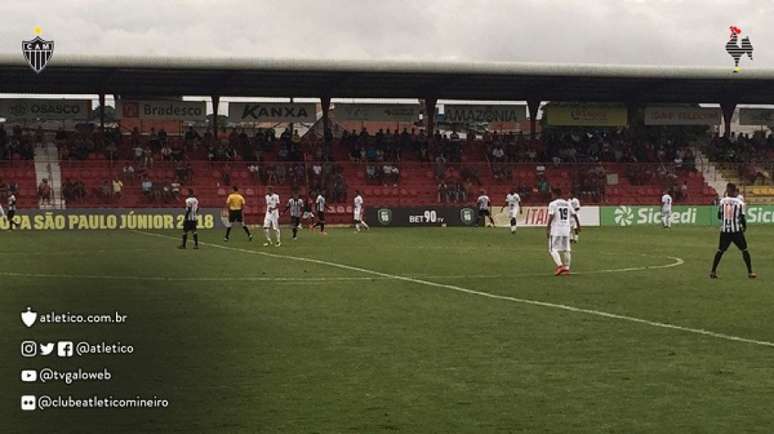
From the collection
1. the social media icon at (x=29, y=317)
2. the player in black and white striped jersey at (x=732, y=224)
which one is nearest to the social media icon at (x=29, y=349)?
the social media icon at (x=29, y=317)

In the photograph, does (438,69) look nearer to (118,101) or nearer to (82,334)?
(118,101)

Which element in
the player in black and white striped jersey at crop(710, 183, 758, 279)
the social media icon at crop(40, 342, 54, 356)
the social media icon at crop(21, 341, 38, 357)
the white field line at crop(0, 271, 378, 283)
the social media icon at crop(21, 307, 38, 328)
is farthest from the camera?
the player in black and white striped jersey at crop(710, 183, 758, 279)

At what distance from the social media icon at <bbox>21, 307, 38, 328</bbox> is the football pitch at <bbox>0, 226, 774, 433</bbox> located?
22 centimetres

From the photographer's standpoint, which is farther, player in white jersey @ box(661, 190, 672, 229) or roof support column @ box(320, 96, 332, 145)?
roof support column @ box(320, 96, 332, 145)

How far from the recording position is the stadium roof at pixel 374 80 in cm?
5922

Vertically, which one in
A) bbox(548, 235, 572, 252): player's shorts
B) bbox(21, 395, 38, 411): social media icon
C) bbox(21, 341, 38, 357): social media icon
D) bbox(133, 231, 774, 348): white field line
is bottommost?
bbox(133, 231, 774, 348): white field line

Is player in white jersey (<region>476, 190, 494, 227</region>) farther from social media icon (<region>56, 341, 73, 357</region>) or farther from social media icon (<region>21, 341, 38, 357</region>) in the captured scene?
social media icon (<region>56, 341, 73, 357</region>)

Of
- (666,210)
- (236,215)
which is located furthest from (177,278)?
(666,210)

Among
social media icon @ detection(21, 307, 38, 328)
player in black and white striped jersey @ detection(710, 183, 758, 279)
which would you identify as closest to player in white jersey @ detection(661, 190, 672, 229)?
player in black and white striped jersey @ detection(710, 183, 758, 279)

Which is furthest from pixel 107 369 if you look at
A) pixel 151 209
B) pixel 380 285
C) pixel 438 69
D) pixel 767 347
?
pixel 438 69

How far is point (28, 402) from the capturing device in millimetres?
9977

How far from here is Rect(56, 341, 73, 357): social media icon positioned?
11949 mm

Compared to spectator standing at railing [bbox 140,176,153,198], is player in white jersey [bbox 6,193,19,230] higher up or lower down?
lower down

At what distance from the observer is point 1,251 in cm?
3416
